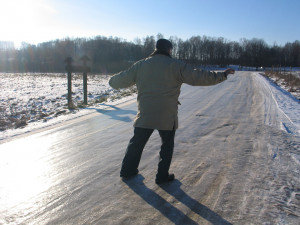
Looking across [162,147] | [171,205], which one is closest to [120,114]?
[162,147]

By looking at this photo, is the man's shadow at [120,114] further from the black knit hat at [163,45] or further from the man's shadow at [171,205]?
the black knit hat at [163,45]

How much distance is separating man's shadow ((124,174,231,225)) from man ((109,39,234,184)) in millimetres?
173

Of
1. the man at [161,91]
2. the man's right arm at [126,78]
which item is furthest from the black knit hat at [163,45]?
the man's right arm at [126,78]

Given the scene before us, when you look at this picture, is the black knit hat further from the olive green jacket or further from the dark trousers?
the dark trousers

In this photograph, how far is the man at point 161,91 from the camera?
3.37 m

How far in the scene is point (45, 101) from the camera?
49.3 feet

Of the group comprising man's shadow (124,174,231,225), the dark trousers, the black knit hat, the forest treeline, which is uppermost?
the forest treeline

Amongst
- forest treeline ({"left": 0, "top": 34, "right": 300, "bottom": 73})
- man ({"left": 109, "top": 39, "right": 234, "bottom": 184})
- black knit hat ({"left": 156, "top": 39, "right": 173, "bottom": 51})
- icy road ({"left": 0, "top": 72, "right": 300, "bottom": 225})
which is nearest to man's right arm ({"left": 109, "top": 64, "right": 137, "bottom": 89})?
man ({"left": 109, "top": 39, "right": 234, "bottom": 184})

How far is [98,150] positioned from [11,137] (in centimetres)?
269

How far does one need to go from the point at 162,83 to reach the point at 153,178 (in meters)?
1.37

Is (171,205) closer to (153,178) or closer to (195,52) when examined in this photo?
(153,178)

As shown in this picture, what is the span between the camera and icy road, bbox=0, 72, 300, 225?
2.88m

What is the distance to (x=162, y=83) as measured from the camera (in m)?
3.42

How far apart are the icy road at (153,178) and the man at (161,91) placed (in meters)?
0.39
